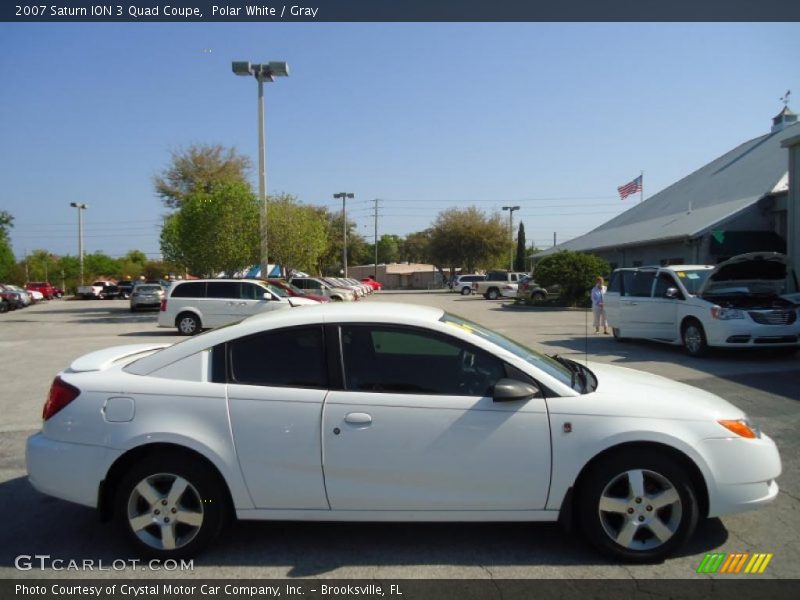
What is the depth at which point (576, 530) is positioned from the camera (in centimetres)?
389

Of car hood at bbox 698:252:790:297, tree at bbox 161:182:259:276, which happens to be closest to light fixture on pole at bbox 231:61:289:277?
Result: tree at bbox 161:182:259:276

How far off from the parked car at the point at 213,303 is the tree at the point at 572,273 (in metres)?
14.8

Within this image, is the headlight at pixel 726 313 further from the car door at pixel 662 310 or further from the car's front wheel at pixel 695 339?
the car door at pixel 662 310

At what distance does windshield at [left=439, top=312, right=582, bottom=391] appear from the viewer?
4.00 metres

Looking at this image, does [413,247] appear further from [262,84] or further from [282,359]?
[282,359]

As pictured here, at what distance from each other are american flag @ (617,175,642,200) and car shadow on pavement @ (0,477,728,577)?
37.5 m

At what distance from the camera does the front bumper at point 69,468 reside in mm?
3734

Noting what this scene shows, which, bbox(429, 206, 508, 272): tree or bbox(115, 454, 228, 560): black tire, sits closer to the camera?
bbox(115, 454, 228, 560): black tire

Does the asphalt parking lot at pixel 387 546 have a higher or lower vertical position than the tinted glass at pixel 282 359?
lower

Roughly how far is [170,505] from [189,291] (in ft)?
53.9

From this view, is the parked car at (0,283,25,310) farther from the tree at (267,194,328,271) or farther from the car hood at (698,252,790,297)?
the car hood at (698,252,790,297)

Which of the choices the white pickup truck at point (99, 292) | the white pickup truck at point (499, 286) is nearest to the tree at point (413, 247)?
the white pickup truck at point (499, 286)
